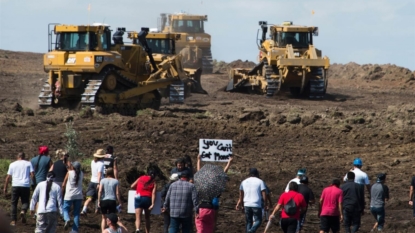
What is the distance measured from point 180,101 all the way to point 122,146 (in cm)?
1116

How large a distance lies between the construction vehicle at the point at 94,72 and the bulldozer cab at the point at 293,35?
8.46 m

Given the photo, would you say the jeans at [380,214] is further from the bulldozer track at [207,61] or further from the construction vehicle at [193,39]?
the bulldozer track at [207,61]

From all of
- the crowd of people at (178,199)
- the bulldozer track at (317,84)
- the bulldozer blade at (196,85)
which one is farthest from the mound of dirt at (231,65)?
the crowd of people at (178,199)

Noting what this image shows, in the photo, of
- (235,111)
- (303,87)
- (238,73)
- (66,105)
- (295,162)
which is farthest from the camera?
(238,73)

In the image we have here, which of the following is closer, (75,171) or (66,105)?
(75,171)

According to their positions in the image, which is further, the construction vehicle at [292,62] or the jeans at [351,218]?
the construction vehicle at [292,62]

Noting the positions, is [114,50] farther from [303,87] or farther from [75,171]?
[75,171]

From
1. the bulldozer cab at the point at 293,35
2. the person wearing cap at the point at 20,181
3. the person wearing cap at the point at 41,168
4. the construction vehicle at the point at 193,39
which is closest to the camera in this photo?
the person wearing cap at the point at 20,181

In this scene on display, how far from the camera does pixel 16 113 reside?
31172mm

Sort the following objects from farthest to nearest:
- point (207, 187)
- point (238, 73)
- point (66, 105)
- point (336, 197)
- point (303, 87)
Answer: point (238, 73) → point (303, 87) → point (66, 105) → point (336, 197) → point (207, 187)

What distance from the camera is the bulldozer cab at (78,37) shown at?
96.5 ft

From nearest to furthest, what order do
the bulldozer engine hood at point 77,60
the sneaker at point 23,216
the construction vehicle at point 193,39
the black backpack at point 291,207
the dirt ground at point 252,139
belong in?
the black backpack at point 291,207, the sneaker at point 23,216, the dirt ground at point 252,139, the bulldozer engine hood at point 77,60, the construction vehicle at point 193,39

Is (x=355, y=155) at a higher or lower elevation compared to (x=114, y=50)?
lower

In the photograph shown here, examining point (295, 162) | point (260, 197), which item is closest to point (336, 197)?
point (260, 197)
